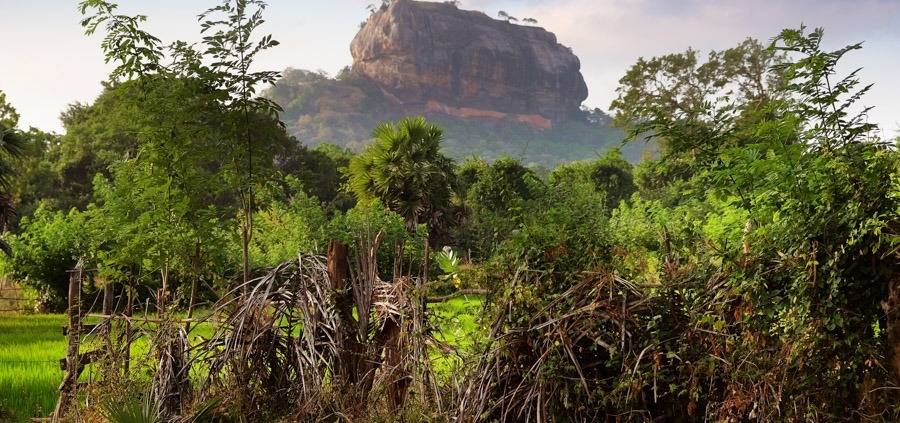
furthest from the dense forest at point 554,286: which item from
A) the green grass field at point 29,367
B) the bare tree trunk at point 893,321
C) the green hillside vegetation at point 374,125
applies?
the green hillside vegetation at point 374,125

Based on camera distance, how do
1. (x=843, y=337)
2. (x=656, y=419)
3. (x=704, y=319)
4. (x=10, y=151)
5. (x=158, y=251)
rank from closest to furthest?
(x=843, y=337) → (x=704, y=319) → (x=656, y=419) → (x=158, y=251) → (x=10, y=151)

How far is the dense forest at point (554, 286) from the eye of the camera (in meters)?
3.46

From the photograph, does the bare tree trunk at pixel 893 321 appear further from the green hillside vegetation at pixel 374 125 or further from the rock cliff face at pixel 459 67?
the rock cliff face at pixel 459 67

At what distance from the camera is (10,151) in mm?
17188

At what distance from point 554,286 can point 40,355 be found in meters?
9.38

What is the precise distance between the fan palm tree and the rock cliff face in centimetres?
14682

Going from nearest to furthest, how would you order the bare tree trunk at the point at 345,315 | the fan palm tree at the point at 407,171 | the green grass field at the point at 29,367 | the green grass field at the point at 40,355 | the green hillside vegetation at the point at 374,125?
1. the green grass field at the point at 40,355
2. the bare tree trunk at the point at 345,315
3. the green grass field at the point at 29,367
4. the fan palm tree at the point at 407,171
5. the green hillside vegetation at the point at 374,125

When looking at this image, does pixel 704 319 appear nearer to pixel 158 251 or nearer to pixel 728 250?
pixel 728 250

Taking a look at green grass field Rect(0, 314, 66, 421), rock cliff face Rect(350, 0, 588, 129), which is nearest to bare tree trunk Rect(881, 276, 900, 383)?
green grass field Rect(0, 314, 66, 421)

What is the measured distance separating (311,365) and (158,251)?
1.84 metres

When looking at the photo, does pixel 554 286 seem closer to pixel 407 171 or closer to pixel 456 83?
pixel 407 171

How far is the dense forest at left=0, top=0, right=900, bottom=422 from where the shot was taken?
346 centimetres

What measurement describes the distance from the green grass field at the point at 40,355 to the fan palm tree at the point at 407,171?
10654mm

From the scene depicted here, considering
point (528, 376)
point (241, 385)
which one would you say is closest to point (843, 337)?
point (528, 376)
